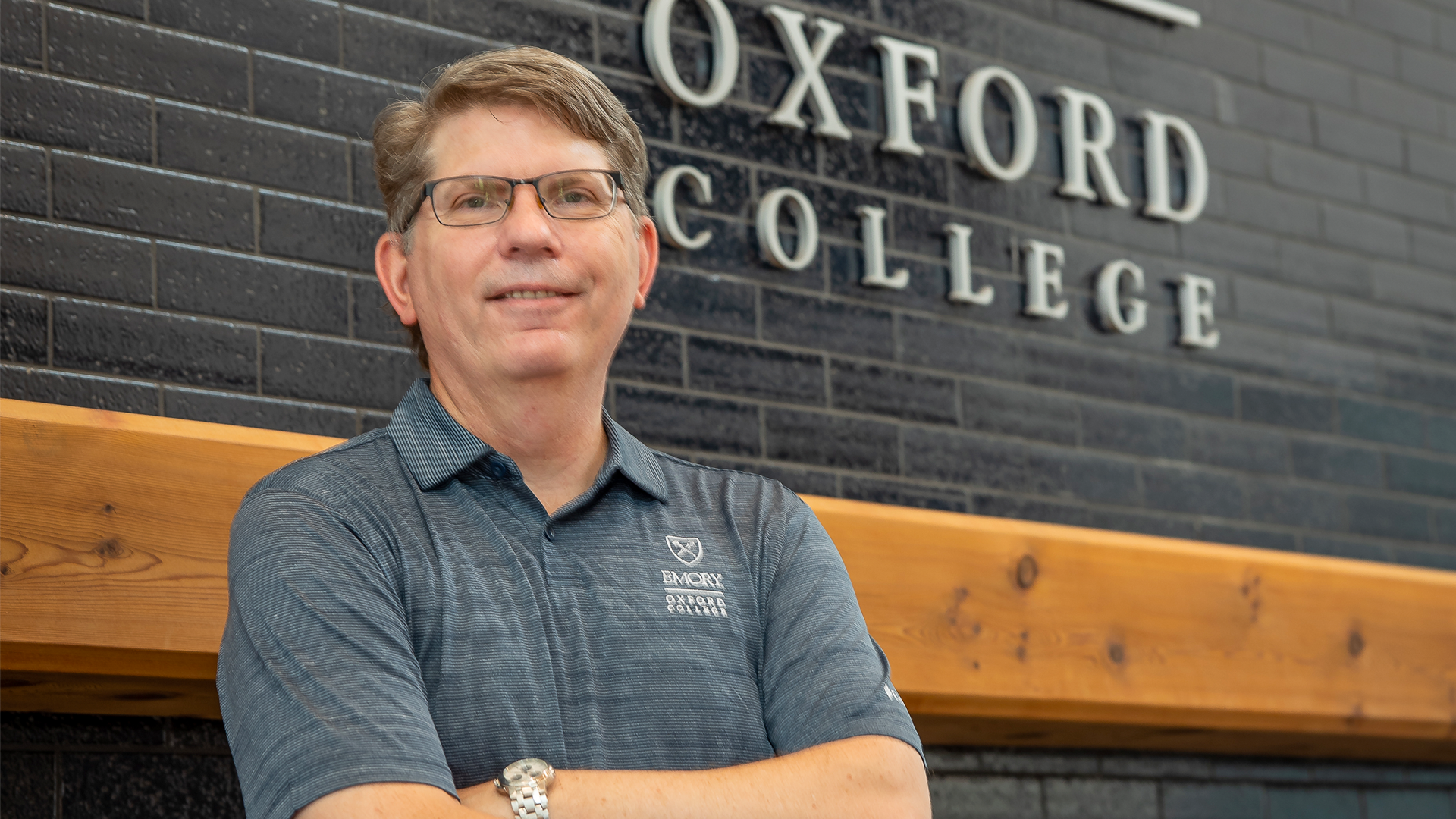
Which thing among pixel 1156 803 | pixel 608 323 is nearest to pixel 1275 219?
pixel 1156 803

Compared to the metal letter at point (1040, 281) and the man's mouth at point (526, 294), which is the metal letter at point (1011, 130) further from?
the man's mouth at point (526, 294)

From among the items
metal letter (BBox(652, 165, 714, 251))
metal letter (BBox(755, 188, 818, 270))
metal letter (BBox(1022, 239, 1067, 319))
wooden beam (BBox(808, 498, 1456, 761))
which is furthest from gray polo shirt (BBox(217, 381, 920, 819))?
metal letter (BBox(1022, 239, 1067, 319))

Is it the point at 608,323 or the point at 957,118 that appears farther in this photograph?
the point at 957,118

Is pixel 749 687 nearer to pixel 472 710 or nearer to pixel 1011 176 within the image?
pixel 472 710

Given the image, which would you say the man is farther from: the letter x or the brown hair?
the letter x

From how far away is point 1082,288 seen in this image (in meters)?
3.61

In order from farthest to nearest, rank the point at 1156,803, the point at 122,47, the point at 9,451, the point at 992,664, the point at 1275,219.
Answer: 1. the point at 1275,219
2. the point at 1156,803
3. the point at 992,664
4. the point at 122,47
5. the point at 9,451

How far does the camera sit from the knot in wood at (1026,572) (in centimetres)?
296

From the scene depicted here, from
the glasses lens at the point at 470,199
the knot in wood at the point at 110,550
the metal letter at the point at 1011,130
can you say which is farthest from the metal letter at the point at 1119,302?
the knot in wood at the point at 110,550

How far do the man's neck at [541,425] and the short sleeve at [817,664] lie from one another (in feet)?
0.91

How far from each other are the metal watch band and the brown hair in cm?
73

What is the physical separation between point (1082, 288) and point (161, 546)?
226cm

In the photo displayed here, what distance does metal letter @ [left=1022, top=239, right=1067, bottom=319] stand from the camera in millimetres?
3480

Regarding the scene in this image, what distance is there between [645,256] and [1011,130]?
167 cm
